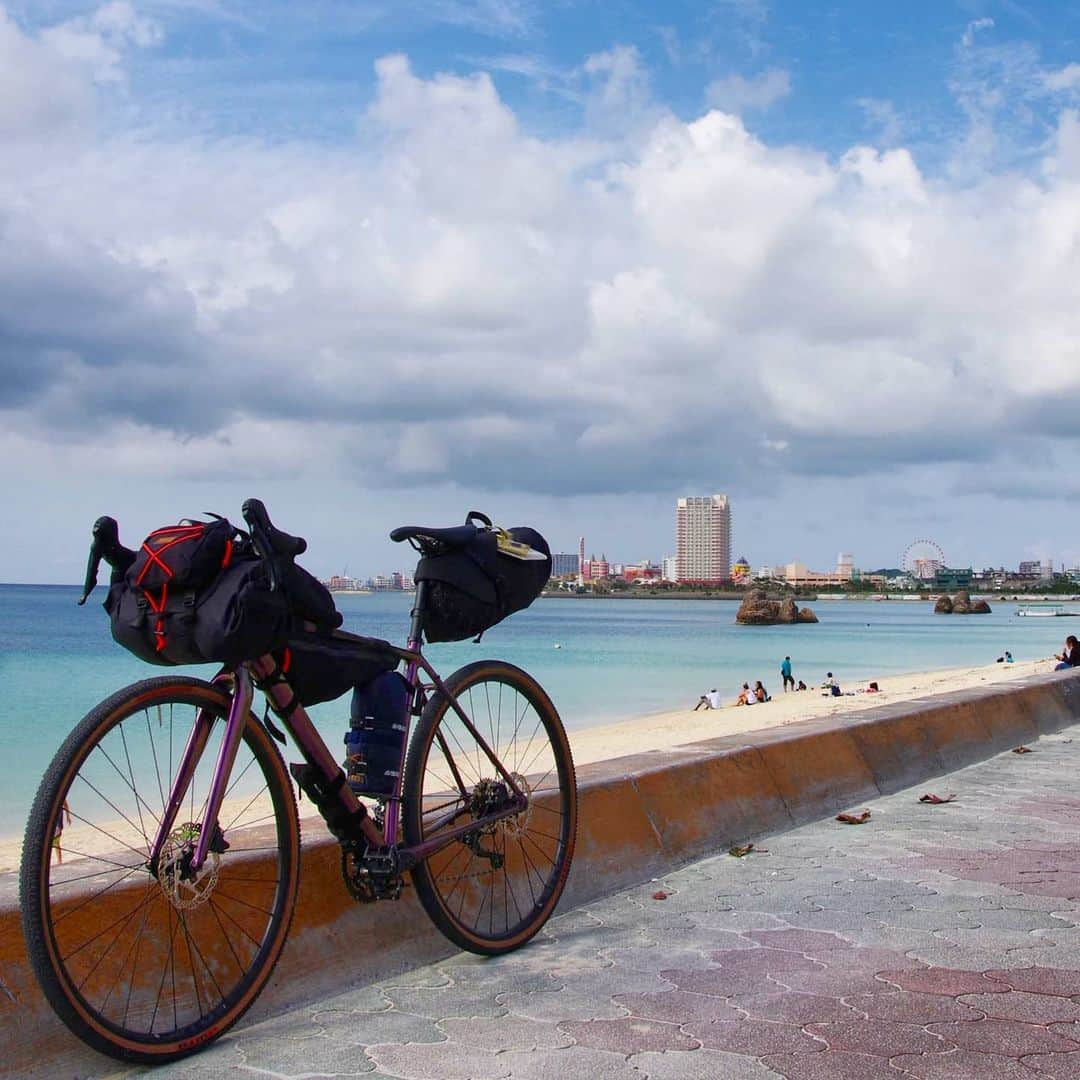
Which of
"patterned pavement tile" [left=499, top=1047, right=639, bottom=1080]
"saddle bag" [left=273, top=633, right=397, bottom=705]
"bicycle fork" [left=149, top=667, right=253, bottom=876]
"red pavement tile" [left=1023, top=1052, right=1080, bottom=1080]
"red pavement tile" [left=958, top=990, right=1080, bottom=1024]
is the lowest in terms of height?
"patterned pavement tile" [left=499, top=1047, right=639, bottom=1080]

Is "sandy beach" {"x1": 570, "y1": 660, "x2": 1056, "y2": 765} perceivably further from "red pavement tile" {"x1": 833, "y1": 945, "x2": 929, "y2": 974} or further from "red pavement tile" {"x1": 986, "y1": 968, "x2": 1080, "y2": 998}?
"red pavement tile" {"x1": 986, "y1": 968, "x2": 1080, "y2": 998}

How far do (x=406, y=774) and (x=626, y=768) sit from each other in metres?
1.95

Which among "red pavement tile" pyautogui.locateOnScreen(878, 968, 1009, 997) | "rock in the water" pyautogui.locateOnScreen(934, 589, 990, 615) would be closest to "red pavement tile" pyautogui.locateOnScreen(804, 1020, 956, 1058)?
"red pavement tile" pyautogui.locateOnScreen(878, 968, 1009, 997)

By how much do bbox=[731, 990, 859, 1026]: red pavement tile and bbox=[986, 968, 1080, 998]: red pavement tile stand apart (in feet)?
1.73

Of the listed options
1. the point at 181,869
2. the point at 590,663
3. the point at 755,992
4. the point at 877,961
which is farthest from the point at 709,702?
the point at 181,869

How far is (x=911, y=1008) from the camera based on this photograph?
3.11 metres

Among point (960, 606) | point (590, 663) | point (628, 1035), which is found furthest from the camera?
point (960, 606)

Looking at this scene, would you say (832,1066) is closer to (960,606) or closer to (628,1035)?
(628,1035)

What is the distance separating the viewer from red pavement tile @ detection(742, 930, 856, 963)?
3.64 m

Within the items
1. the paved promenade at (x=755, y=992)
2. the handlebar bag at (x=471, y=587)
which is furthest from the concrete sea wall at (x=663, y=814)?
the handlebar bag at (x=471, y=587)

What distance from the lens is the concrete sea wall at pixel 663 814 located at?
270cm

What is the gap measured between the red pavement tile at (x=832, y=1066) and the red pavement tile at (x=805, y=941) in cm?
78

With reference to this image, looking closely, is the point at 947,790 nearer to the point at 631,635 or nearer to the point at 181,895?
the point at 181,895

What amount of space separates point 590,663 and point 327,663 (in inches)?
→ 2694
